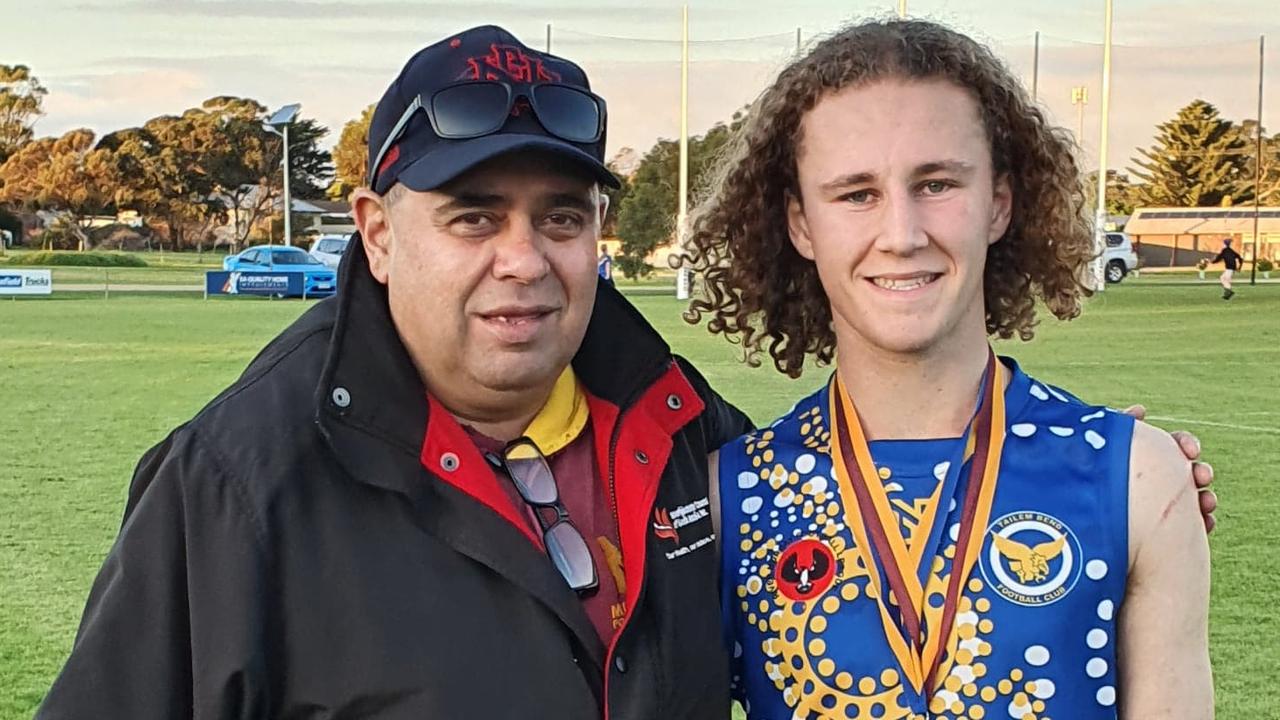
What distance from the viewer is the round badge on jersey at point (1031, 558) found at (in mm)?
2104

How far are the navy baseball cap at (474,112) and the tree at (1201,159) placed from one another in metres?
68.7

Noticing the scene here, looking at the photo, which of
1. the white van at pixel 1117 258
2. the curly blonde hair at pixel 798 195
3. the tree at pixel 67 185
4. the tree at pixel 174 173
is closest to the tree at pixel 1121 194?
the white van at pixel 1117 258

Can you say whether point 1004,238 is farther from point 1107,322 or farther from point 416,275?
point 1107,322

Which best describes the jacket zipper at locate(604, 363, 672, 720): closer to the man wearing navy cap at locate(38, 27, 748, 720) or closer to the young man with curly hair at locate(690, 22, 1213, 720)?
the man wearing navy cap at locate(38, 27, 748, 720)

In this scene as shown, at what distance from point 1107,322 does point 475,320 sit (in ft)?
74.3

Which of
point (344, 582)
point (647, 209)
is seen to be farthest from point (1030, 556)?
point (647, 209)

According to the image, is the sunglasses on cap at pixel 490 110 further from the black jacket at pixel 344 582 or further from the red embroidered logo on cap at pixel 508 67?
the black jacket at pixel 344 582

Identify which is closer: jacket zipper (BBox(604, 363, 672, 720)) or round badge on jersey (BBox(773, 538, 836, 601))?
jacket zipper (BBox(604, 363, 672, 720))

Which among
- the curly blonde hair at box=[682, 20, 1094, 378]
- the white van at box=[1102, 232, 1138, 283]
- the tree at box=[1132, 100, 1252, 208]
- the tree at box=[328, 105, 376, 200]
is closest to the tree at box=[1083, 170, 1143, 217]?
the tree at box=[1132, 100, 1252, 208]

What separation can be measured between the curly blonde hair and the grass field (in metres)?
2.76

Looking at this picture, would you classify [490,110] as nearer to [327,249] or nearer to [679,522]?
[679,522]

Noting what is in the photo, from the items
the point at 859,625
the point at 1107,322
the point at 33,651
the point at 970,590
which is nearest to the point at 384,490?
the point at 859,625

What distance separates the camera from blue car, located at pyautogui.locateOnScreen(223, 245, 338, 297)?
33562 mm

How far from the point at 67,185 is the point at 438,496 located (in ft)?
193
